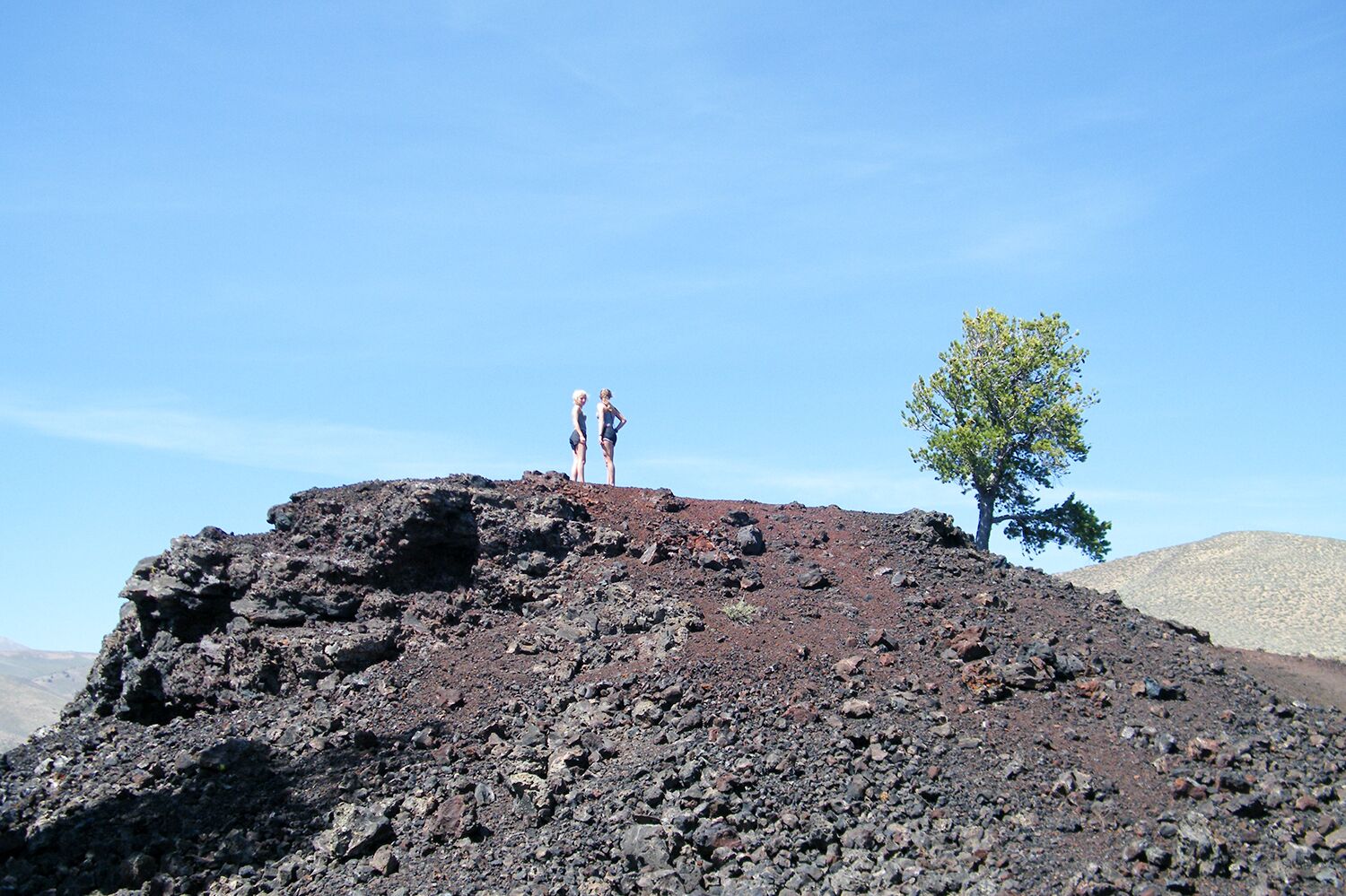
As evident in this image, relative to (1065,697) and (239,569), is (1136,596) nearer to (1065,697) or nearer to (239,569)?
(1065,697)

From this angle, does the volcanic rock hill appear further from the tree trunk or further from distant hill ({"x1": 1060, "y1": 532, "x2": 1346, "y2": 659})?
distant hill ({"x1": 1060, "y1": 532, "x2": 1346, "y2": 659})

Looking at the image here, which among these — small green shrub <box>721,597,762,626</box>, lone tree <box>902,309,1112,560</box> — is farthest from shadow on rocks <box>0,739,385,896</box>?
lone tree <box>902,309,1112,560</box>

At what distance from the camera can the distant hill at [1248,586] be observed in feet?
137

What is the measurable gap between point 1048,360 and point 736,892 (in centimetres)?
2191

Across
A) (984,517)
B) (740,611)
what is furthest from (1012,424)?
(740,611)

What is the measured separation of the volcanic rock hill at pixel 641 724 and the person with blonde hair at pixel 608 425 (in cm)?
61

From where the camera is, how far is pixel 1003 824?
12.6 metres

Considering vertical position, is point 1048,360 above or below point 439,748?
above

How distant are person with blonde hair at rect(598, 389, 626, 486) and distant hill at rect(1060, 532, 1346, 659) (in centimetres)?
2758

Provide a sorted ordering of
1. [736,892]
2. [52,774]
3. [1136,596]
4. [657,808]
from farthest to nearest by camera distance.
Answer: [1136,596] < [52,774] < [657,808] < [736,892]

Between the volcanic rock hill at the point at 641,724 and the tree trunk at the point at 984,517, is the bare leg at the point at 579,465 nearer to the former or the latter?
the volcanic rock hill at the point at 641,724

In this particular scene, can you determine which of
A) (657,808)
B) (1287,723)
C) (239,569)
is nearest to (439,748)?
(657,808)

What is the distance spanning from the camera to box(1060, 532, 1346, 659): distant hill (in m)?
41.8

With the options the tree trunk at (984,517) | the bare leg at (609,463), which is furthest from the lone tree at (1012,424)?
the bare leg at (609,463)
